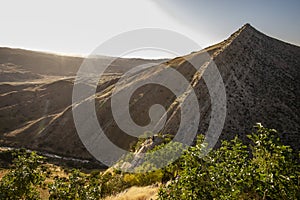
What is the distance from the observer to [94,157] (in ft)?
221

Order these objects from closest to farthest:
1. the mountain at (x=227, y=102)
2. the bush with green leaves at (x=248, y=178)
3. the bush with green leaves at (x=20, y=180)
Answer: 1. the bush with green leaves at (x=248, y=178)
2. the bush with green leaves at (x=20, y=180)
3. the mountain at (x=227, y=102)

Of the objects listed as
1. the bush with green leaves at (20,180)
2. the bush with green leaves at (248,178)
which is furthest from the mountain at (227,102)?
the bush with green leaves at (248,178)

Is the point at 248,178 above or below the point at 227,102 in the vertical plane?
below

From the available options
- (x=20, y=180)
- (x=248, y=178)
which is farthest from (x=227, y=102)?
(x=248, y=178)

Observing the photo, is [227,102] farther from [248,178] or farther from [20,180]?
[248,178]

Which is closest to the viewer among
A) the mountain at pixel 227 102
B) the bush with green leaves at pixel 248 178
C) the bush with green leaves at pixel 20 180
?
the bush with green leaves at pixel 248 178

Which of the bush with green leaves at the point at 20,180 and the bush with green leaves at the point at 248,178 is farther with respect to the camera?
the bush with green leaves at the point at 20,180

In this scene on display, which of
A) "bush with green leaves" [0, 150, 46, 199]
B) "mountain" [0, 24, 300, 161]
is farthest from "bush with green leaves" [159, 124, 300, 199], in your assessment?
"mountain" [0, 24, 300, 161]

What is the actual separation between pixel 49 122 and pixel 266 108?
71721 millimetres

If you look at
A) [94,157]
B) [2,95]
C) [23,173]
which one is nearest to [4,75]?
Answer: [2,95]

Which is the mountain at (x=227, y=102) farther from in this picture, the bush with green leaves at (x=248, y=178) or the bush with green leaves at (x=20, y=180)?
the bush with green leaves at (x=248, y=178)

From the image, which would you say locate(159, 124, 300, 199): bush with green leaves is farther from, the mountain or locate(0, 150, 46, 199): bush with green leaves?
the mountain

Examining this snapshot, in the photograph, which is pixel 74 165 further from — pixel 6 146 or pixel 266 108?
pixel 266 108

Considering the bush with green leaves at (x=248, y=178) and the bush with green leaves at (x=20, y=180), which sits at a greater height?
the bush with green leaves at (x=248, y=178)
